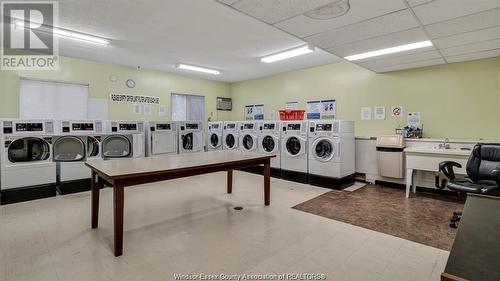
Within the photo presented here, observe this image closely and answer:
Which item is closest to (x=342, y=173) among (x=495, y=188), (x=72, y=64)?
(x=495, y=188)

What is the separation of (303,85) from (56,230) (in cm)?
571

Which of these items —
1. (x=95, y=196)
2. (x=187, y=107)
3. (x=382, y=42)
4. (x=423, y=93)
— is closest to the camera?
(x=95, y=196)

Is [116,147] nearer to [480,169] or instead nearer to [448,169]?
[448,169]

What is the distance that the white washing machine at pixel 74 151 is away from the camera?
4242mm

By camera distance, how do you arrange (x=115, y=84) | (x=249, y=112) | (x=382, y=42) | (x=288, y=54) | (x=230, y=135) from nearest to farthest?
(x=382, y=42), (x=288, y=54), (x=115, y=84), (x=230, y=135), (x=249, y=112)

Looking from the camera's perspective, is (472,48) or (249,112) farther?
(249,112)

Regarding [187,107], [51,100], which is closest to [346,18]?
[187,107]

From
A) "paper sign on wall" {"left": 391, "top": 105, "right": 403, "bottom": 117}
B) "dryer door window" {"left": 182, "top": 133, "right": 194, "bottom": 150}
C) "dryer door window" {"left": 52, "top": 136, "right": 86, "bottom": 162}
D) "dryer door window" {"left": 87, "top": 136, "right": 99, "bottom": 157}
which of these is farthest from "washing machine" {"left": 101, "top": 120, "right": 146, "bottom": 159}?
"paper sign on wall" {"left": 391, "top": 105, "right": 403, "bottom": 117}

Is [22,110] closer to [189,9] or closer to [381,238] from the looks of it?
[189,9]

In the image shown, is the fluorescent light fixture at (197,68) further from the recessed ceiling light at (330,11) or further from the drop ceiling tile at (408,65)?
the recessed ceiling light at (330,11)

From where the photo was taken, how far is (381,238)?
2.73 meters

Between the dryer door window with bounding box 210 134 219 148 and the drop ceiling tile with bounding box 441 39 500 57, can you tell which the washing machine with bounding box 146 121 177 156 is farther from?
the drop ceiling tile with bounding box 441 39 500 57

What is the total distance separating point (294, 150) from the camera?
18.3ft

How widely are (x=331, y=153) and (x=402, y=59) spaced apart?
2.01m
